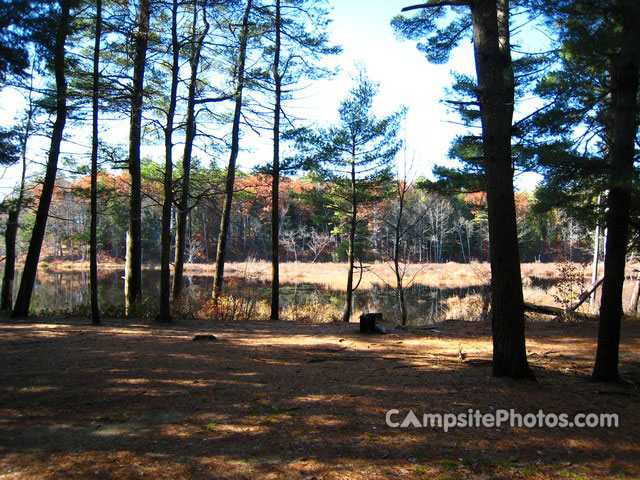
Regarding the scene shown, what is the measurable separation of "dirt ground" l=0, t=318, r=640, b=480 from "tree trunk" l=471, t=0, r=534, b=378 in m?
0.41

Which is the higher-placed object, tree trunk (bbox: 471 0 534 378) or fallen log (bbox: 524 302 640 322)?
tree trunk (bbox: 471 0 534 378)

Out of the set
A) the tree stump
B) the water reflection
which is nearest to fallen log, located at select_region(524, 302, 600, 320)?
the water reflection

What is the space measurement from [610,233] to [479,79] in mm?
2495

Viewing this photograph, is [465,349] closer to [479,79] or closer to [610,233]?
[610,233]

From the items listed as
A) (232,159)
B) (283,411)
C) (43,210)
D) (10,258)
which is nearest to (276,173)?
(232,159)

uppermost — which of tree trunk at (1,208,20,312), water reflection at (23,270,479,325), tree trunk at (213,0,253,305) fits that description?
tree trunk at (213,0,253,305)

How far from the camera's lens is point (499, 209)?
4.89 metres

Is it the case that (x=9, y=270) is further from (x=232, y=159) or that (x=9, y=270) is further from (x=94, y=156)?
(x=232, y=159)

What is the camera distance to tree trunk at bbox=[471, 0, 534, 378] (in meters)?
4.87

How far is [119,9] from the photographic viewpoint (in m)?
9.75

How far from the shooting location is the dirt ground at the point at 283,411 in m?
2.85

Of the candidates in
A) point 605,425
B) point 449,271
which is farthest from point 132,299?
point 449,271

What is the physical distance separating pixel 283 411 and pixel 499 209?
133 inches

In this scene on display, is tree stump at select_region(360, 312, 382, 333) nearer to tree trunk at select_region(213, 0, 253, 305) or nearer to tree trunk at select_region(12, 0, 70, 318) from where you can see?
tree trunk at select_region(213, 0, 253, 305)
